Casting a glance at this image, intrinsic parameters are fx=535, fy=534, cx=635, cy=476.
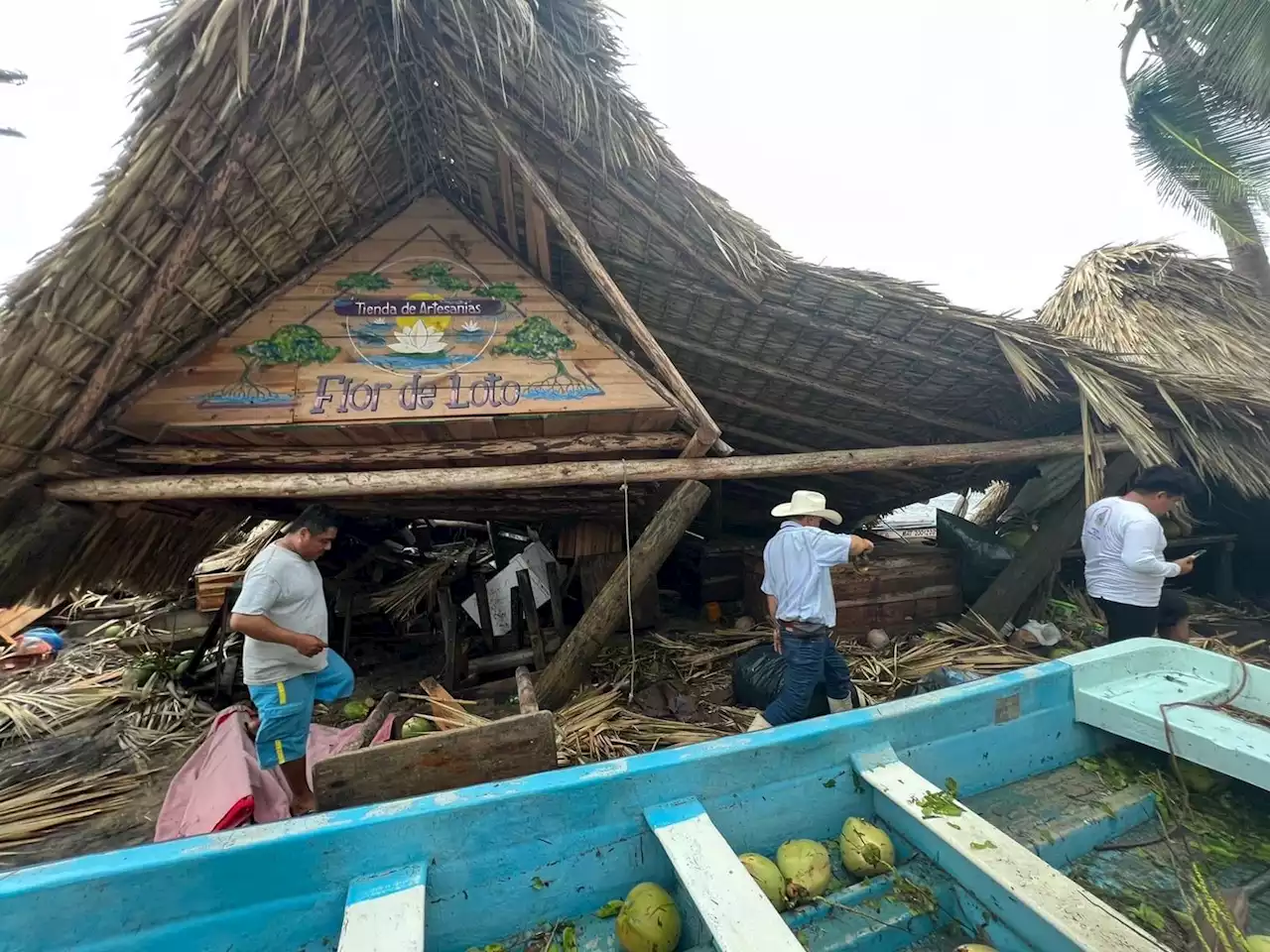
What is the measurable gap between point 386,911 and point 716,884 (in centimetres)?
76

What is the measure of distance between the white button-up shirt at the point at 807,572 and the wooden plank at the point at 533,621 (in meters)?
1.93

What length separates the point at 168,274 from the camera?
2.45m

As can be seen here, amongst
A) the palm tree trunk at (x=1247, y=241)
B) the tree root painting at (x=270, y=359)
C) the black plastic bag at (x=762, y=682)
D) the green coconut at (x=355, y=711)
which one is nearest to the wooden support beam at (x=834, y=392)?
the black plastic bag at (x=762, y=682)

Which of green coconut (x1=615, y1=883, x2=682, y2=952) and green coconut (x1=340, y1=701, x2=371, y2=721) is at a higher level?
green coconut (x1=615, y1=883, x2=682, y2=952)

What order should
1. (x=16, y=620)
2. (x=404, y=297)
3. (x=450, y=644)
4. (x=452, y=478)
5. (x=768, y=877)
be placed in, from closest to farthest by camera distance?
(x=768, y=877)
(x=452, y=478)
(x=404, y=297)
(x=450, y=644)
(x=16, y=620)

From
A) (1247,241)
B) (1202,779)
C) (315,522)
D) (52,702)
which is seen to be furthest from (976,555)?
(52,702)

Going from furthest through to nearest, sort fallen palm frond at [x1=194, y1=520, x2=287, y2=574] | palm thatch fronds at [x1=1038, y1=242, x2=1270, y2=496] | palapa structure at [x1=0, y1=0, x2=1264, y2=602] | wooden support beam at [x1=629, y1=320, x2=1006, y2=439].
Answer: fallen palm frond at [x1=194, y1=520, x2=287, y2=574] → wooden support beam at [x1=629, y1=320, x2=1006, y2=439] → palm thatch fronds at [x1=1038, y1=242, x2=1270, y2=496] → palapa structure at [x1=0, y1=0, x2=1264, y2=602]

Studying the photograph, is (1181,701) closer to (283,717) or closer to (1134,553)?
(1134,553)

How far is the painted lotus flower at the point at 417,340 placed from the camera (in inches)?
122

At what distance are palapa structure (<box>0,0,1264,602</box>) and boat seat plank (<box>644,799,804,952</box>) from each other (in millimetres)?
1907

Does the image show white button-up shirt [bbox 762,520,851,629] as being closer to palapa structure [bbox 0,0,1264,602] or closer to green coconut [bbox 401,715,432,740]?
palapa structure [bbox 0,0,1264,602]

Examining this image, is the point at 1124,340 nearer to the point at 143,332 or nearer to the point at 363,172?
the point at 363,172

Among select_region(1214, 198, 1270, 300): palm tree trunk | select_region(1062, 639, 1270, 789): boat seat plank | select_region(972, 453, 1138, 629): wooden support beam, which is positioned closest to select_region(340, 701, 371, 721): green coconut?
select_region(1062, 639, 1270, 789): boat seat plank

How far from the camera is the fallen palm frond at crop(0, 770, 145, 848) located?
9.45 feet
